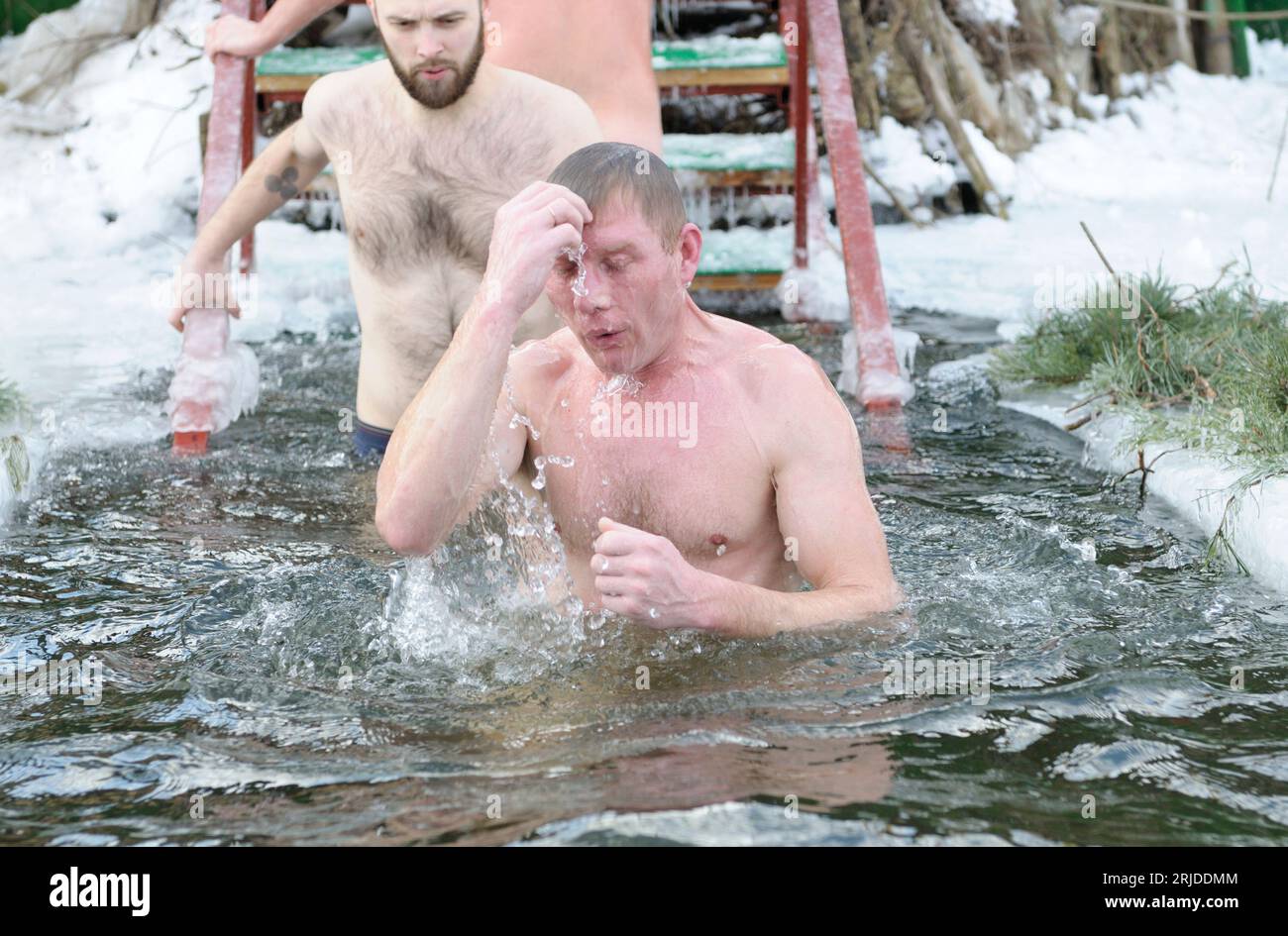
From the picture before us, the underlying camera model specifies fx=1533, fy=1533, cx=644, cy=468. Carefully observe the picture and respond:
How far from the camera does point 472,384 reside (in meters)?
2.84

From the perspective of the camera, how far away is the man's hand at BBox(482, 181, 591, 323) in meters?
2.72

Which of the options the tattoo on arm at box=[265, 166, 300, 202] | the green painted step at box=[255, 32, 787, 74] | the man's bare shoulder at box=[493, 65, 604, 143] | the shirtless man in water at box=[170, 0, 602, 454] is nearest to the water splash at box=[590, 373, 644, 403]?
the shirtless man in water at box=[170, 0, 602, 454]

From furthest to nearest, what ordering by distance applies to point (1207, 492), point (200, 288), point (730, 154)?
point (730, 154), point (200, 288), point (1207, 492)

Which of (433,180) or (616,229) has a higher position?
(433,180)

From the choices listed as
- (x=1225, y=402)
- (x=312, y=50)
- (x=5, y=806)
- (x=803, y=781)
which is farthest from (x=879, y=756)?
(x=312, y=50)

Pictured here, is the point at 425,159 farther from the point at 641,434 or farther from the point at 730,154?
the point at 730,154

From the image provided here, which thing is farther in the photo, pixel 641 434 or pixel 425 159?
pixel 425 159

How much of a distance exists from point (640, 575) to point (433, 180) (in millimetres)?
2219

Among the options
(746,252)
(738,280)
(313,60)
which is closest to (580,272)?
(738,280)

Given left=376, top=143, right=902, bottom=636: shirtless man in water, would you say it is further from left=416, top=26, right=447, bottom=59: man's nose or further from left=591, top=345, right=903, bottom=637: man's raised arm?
left=416, top=26, right=447, bottom=59: man's nose

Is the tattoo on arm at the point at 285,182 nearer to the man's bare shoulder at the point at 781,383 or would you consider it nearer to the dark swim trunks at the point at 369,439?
the dark swim trunks at the point at 369,439

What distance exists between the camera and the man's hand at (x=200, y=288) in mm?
5105

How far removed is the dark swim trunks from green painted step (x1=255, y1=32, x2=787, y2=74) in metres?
2.54
